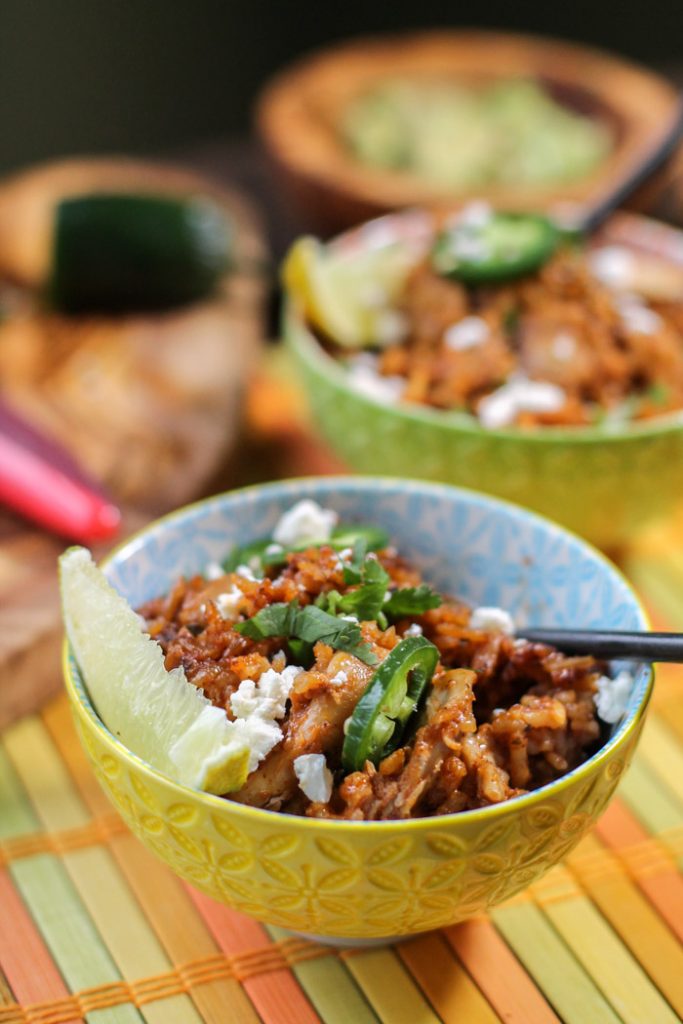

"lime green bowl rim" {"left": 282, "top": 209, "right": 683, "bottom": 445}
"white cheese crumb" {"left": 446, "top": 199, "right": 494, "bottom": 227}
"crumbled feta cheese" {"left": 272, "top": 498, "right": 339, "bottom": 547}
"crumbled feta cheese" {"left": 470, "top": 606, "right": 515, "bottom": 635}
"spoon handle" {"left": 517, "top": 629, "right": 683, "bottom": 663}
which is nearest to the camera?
"spoon handle" {"left": 517, "top": 629, "right": 683, "bottom": 663}

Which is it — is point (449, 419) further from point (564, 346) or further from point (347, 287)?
point (347, 287)

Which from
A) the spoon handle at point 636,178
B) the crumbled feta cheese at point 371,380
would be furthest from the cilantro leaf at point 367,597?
the spoon handle at point 636,178

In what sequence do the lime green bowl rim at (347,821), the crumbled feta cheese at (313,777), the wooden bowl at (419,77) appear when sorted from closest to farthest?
the lime green bowl rim at (347,821)
the crumbled feta cheese at (313,777)
the wooden bowl at (419,77)

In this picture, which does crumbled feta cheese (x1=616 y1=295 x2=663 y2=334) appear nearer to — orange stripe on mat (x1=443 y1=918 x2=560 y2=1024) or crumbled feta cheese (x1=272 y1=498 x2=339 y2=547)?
crumbled feta cheese (x1=272 y1=498 x2=339 y2=547)

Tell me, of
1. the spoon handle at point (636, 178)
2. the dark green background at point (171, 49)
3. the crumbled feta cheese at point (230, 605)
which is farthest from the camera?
the dark green background at point (171, 49)

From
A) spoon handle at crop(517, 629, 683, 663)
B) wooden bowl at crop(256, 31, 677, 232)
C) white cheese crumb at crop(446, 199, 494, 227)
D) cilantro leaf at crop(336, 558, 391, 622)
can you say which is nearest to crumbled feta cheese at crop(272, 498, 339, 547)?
cilantro leaf at crop(336, 558, 391, 622)

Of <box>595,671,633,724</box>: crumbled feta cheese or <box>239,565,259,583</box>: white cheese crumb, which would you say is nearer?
<box>595,671,633,724</box>: crumbled feta cheese

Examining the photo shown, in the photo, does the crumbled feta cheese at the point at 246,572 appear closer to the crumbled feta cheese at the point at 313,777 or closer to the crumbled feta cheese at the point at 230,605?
the crumbled feta cheese at the point at 230,605
